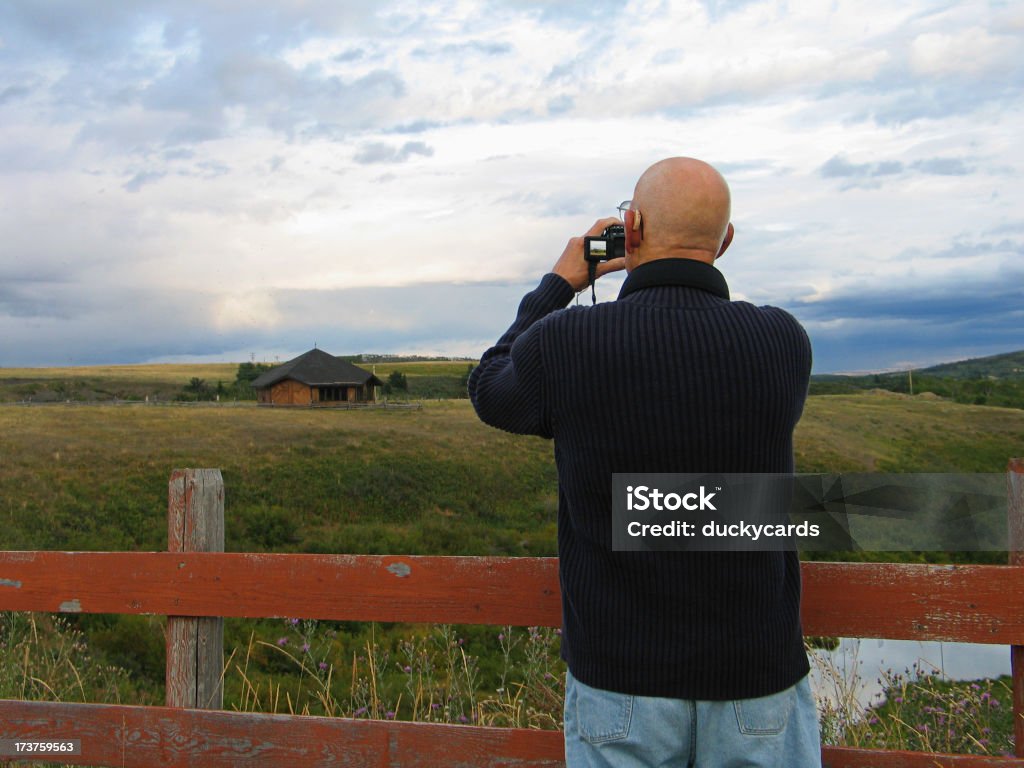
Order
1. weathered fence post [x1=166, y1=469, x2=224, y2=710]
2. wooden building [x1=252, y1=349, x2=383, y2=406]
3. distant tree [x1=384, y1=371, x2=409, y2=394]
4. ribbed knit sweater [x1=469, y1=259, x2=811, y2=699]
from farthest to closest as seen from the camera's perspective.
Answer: distant tree [x1=384, y1=371, x2=409, y2=394] < wooden building [x1=252, y1=349, x2=383, y2=406] < weathered fence post [x1=166, y1=469, x2=224, y2=710] < ribbed knit sweater [x1=469, y1=259, x2=811, y2=699]

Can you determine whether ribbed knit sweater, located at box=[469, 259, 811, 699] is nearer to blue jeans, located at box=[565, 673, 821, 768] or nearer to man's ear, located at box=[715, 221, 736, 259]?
blue jeans, located at box=[565, 673, 821, 768]

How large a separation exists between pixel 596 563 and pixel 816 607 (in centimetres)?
135

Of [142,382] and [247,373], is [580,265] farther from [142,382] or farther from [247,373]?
[142,382]

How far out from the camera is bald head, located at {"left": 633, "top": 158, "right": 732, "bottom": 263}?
1.94 m

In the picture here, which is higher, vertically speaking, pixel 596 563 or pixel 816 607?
pixel 596 563

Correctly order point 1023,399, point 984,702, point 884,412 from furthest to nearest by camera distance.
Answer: point 1023,399
point 884,412
point 984,702

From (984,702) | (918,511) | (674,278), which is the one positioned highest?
(674,278)

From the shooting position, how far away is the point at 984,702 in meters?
4.96

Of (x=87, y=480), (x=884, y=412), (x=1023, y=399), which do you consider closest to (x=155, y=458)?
(x=87, y=480)

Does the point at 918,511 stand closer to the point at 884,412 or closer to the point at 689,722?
the point at 689,722

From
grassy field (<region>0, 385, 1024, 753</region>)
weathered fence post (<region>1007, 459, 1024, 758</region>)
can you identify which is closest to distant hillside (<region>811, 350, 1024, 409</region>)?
grassy field (<region>0, 385, 1024, 753</region>)

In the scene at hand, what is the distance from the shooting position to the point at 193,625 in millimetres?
3377

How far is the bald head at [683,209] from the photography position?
1.94m

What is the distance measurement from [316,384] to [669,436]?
56.2 meters
